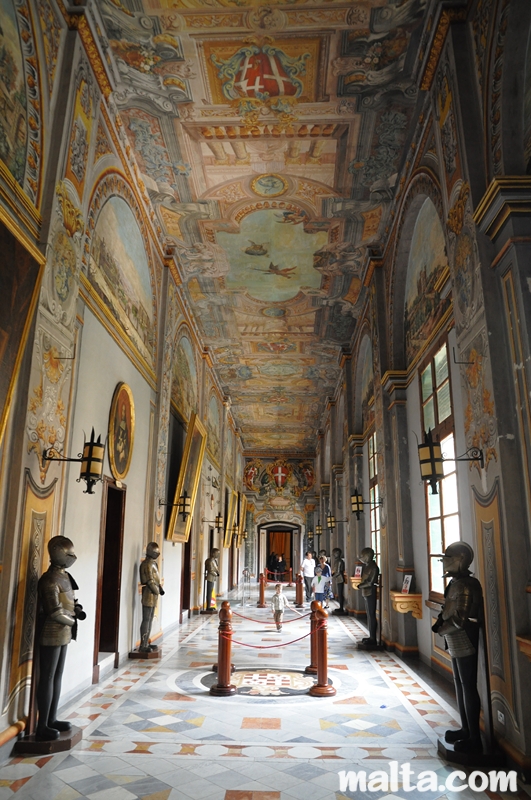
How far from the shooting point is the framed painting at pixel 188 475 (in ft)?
39.3

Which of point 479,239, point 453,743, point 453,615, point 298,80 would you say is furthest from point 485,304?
point 298,80

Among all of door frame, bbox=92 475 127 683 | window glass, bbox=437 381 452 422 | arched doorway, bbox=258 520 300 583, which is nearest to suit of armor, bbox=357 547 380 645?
window glass, bbox=437 381 452 422

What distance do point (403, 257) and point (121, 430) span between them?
238 inches

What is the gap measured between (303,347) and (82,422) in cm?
1173

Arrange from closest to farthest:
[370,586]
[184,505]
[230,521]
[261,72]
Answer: [261,72] < [370,586] < [184,505] < [230,521]

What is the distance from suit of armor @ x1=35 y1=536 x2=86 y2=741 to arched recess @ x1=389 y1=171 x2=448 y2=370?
268 inches

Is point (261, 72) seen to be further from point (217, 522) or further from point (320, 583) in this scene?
point (217, 522)

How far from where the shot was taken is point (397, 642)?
9.99 metres

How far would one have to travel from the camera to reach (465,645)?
506 cm

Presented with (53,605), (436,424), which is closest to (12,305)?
(53,605)

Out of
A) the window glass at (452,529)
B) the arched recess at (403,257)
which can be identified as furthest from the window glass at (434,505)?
the arched recess at (403,257)

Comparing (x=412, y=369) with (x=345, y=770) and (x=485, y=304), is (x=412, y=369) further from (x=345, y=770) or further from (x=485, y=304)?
(x=345, y=770)

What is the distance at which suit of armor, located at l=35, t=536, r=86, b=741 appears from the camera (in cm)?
513

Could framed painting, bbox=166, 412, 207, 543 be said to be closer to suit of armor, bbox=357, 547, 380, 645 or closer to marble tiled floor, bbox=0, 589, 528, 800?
marble tiled floor, bbox=0, 589, 528, 800
